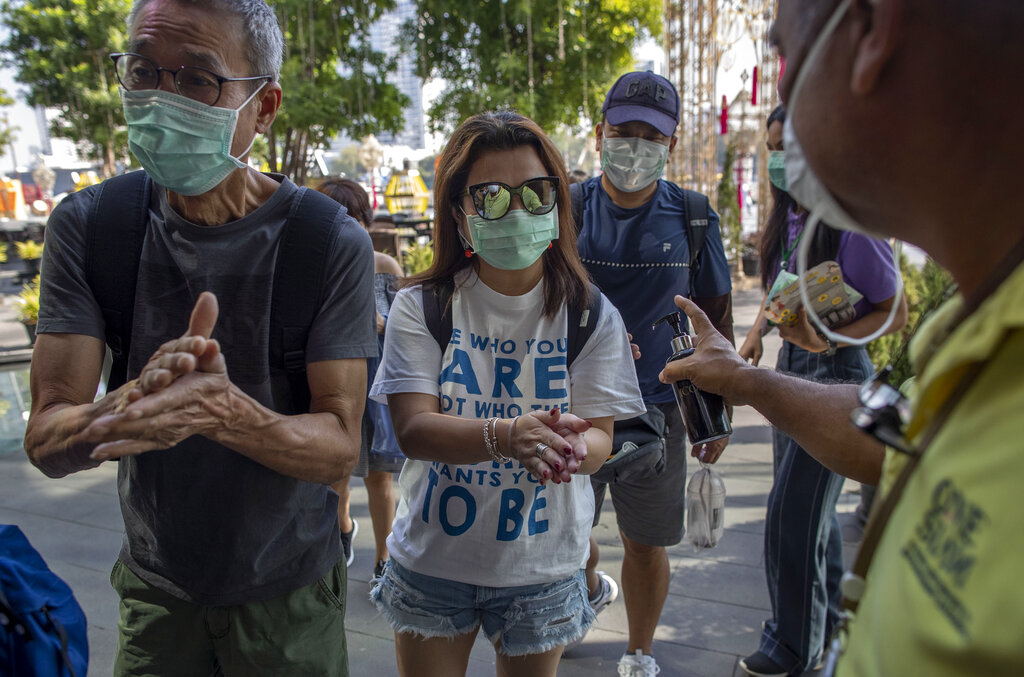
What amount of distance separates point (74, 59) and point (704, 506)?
21.6 m

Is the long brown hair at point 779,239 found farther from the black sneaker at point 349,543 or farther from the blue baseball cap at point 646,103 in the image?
the black sneaker at point 349,543

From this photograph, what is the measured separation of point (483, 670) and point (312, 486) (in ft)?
5.72

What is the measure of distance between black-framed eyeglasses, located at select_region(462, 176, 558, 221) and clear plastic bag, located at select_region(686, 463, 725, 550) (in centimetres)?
132

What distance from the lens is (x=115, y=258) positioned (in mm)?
1666

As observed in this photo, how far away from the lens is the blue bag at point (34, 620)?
1526mm

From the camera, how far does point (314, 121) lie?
1454 cm

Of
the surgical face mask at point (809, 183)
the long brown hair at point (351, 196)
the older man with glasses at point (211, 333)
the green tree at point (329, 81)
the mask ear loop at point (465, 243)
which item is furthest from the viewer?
the green tree at point (329, 81)

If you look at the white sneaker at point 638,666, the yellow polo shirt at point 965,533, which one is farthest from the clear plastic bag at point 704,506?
the yellow polo shirt at point 965,533

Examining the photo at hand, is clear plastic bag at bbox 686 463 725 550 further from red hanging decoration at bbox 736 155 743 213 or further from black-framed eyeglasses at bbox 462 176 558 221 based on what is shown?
red hanging decoration at bbox 736 155 743 213

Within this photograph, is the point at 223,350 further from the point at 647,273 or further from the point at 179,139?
the point at 647,273

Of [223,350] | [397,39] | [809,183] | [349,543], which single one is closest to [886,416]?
[809,183]

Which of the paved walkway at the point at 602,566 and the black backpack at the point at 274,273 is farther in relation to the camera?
the paved walkway at the point at 602,566

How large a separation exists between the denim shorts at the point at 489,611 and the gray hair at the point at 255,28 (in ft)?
4.47

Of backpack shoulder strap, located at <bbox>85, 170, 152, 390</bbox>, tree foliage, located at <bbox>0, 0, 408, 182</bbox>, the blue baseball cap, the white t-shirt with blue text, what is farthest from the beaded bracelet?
tree foliage, located at <bbox>0, 0, 408, 182</bbox>
